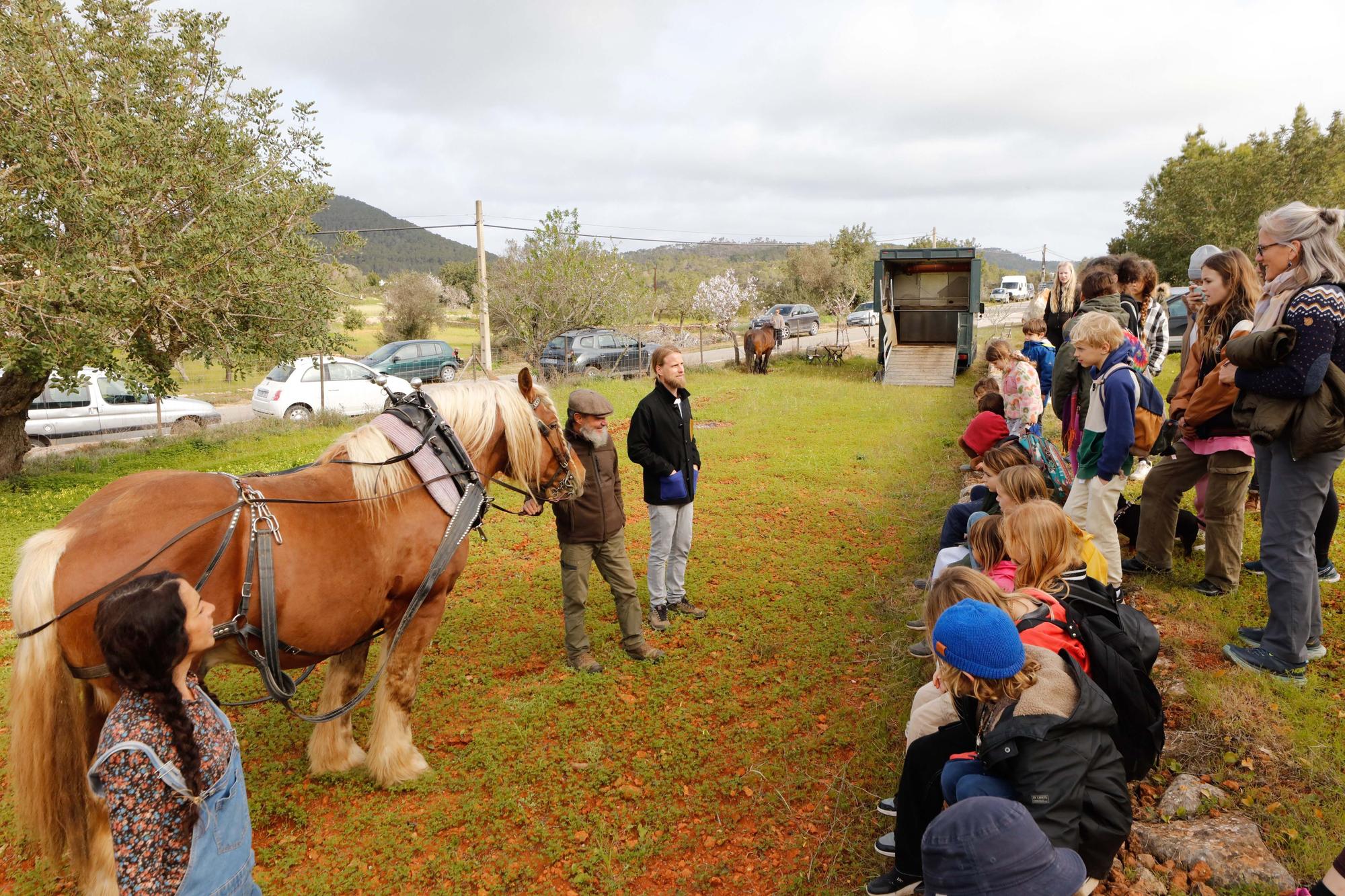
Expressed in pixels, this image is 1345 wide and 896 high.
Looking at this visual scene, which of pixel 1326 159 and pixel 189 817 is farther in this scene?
pixel 1326 159

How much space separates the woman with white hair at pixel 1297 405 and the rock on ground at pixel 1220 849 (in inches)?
49.0

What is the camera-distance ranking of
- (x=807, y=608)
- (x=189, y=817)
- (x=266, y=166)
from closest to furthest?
1. (x=189, y=817)
2. (x=807, y=608)
3. (x=266, y=166)

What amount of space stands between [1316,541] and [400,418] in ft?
18.1

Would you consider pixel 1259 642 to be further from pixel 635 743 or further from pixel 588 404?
pixel 588 404

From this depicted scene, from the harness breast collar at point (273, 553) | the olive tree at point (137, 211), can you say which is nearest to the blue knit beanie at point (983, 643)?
the harness breast collar at point (273, 553)

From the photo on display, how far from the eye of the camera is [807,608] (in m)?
5.27

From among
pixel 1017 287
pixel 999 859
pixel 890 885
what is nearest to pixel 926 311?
pixel 890 885

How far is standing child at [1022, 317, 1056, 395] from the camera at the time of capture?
667 cm

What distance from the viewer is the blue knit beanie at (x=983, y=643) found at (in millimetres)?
2039

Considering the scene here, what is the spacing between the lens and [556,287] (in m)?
16.6

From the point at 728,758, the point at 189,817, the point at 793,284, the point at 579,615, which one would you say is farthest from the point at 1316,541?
the point at 793,284

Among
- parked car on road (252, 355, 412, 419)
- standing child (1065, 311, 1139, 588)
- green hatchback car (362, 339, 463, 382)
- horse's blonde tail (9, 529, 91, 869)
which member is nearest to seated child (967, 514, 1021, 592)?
standing child (1065, 311, 1139, 588)

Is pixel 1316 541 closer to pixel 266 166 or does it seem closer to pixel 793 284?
pixel 266 166

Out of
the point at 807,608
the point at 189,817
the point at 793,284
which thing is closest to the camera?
the point at 189,817
